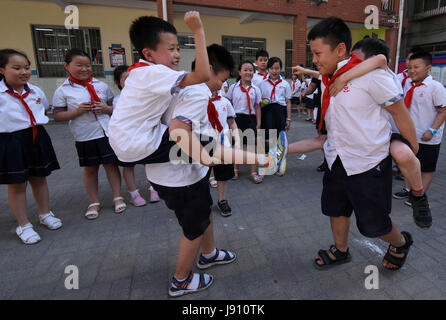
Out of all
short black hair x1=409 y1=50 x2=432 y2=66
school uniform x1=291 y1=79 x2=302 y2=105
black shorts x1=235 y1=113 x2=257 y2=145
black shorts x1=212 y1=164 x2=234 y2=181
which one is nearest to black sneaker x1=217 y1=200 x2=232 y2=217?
black shorts x1=212 y1=164 x2=234 y2=181

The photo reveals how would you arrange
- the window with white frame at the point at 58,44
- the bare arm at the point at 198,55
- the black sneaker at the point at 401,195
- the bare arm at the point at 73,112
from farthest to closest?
the window with white frame at the point at 58,44
the black sneaker at the point at 401,195
the bare arm at the point at 73,112
the bare arm at the point at 198,55

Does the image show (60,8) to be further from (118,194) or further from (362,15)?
(362,15)

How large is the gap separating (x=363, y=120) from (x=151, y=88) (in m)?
1.28

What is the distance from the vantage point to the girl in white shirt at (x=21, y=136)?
2.55 meters

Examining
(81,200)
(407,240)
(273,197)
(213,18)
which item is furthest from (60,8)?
(407,240)

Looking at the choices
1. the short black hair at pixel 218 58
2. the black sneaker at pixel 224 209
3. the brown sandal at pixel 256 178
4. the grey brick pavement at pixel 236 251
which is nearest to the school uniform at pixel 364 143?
the grey brick pavement at pixel 236 251

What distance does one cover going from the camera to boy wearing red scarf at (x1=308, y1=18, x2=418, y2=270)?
163 centimetres

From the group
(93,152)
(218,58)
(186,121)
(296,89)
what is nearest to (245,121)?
(218,58)

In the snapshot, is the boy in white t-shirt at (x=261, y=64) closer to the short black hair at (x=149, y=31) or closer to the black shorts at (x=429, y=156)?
the black shorts at (x=429, y=156)

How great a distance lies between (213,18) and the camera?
11938 mm

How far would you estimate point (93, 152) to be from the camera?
125 inches

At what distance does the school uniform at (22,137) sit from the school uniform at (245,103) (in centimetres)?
260

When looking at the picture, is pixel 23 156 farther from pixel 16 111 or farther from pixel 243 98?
pixel 243 98

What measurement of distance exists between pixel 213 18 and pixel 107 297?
1226 cm
